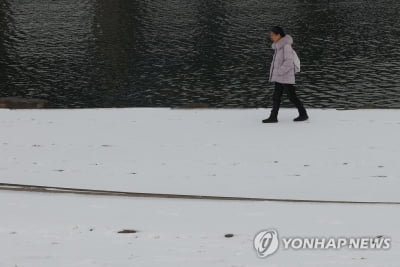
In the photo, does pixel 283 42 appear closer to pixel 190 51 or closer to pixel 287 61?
pixel 287 61

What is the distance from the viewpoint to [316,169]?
10312 millimetres

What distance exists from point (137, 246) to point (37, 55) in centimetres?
2992

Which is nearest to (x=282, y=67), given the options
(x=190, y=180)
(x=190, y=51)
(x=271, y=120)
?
(x=271, y=120)

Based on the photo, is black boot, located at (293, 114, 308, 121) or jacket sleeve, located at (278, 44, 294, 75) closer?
jacket sleeve, located at (278, 44, 294, 75)

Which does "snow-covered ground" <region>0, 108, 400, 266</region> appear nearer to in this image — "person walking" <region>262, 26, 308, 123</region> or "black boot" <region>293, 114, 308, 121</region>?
"black boot" <region>293, 114, 308, 121</region>

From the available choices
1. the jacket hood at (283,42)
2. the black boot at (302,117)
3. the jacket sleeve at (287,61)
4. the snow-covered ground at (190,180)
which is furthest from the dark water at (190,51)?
the jacket hood at (283,42)

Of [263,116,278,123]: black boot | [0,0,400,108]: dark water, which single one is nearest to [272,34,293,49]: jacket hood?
[263,116,278,123]: black boot

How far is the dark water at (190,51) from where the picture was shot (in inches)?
1056

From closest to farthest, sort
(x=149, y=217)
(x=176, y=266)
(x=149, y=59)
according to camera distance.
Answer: (x=176, y=266) < (x=149, y=217) < (x=149, y=59)

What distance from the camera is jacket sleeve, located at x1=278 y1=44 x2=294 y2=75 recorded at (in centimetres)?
1318

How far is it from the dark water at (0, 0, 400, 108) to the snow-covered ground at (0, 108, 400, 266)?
11.0 meters

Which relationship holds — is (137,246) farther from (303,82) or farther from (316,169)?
(303,82)

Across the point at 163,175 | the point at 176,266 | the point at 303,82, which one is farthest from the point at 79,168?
the point at 303,82

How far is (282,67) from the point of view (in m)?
13.4
